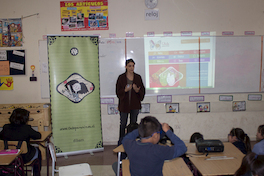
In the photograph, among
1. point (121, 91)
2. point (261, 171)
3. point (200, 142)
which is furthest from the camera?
point (121, 91)

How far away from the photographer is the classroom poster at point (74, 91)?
3.42 m

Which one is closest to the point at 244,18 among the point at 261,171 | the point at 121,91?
the point at 121,91

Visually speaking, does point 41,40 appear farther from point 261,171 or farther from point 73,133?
point 261,171

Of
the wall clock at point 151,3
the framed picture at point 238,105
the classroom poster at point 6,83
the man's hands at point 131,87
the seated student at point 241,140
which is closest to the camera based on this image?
the seated student at point 241,140

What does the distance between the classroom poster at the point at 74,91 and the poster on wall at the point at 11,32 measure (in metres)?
0.98

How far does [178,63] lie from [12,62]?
126 inches

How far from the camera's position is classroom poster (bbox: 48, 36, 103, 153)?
3420mm

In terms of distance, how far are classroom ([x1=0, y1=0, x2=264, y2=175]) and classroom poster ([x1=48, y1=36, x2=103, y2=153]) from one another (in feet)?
1.41

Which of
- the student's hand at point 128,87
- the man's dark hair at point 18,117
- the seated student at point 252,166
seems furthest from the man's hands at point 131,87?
the seated student at point 252,166

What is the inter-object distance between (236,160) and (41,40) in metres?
3.71

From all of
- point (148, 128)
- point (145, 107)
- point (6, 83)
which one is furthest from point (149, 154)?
point (6, 83)

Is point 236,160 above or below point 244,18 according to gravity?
below

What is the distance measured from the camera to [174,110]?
398cm

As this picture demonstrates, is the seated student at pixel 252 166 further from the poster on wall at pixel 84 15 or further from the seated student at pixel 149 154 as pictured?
the poster on wall at pixel 84 15
